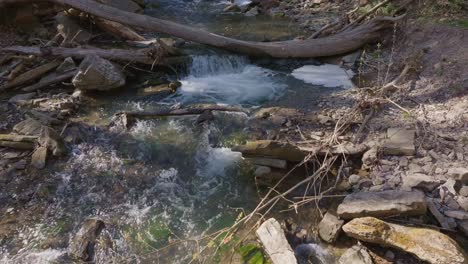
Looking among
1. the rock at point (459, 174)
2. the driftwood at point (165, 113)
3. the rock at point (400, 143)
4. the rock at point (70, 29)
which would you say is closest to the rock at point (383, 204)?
the rock at point (459, 174)

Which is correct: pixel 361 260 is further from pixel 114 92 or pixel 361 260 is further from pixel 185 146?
pixel 114 92

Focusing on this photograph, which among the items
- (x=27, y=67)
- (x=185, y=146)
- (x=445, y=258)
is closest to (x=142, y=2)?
(x=27, y=67)

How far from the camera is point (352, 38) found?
25.6 ft

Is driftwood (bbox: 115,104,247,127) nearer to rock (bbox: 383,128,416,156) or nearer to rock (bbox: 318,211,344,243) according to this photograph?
rock (bbox: 383,128,416,156)

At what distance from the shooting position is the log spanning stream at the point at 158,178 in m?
4.20

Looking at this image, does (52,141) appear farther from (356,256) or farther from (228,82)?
(356,256)

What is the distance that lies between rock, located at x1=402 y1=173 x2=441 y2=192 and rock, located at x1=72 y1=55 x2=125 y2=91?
5.41 metres

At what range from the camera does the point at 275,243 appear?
3803 millimetres

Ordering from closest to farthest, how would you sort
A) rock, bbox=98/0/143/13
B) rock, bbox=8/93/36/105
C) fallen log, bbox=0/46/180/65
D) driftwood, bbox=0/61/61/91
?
rock, bbox=8/93/36/105
driftwood, bbox=0/61/61/91
fallen log, bbox=0/46/180/65
rock, bbox=98/0/143/13

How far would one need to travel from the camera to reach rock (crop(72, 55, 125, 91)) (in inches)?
266

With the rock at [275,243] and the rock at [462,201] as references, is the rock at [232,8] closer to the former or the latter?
the rock at [275,243]

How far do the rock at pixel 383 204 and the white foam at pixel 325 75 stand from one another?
11.2 ft

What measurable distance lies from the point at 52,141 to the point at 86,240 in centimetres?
205

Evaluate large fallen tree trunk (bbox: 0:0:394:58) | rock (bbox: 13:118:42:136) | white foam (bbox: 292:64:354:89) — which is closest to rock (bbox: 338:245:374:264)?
white foam (bbox: 292:64:354:89)
